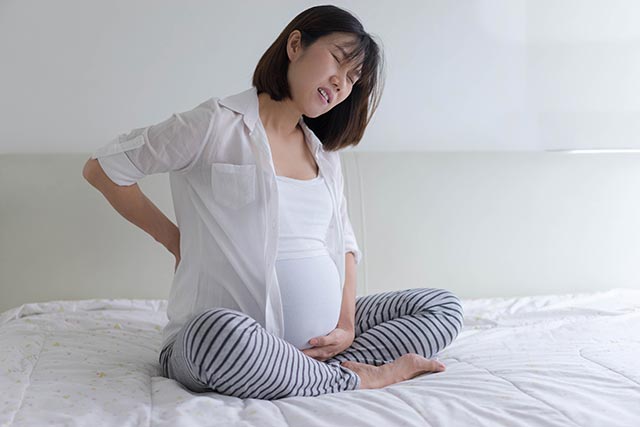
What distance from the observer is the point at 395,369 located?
126cm

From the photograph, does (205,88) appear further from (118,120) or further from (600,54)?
(600,54)

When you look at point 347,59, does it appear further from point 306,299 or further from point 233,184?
point 306,299

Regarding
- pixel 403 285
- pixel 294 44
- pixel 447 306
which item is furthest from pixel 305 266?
pixel 403 285

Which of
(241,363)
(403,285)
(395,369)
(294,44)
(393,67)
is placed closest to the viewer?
(241,363)

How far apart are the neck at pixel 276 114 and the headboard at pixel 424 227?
0.55 m

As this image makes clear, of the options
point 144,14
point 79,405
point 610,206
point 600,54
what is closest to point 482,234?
point 610,206

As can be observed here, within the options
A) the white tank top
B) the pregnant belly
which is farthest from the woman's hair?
the pregnant belly

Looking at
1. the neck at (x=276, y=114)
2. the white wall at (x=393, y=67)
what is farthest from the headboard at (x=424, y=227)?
the neck at (x=276, y=114)

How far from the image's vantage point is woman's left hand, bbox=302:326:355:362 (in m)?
1.32

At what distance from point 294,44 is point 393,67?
0.83 meters

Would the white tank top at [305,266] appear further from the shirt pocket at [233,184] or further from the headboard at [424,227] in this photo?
the headboard at [424,227]

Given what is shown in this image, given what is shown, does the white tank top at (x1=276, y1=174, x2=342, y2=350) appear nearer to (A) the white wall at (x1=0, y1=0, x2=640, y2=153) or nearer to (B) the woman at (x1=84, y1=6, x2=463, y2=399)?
A: (B) the woman at (x1=84, y1=6, x2=463, y2=399)

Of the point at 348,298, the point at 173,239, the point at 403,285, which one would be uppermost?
the point at 173,239

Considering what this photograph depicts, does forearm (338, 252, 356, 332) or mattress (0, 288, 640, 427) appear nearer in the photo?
mattress (0, 288, 640, 427)
